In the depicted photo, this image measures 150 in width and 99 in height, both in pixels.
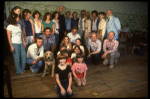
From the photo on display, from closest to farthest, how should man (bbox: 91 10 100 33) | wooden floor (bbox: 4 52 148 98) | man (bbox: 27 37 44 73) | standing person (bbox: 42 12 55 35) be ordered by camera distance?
wooden floor (bbox: 4 52 148 98)
man (bbox: 27 37 44 73)
standing person (bbox: 42 12 55 35)
man (bbox: 91 10 100 33)

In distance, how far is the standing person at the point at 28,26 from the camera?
306cm

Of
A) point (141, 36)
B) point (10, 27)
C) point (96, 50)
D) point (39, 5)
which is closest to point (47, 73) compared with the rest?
point (10, 27)

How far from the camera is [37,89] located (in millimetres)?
2166

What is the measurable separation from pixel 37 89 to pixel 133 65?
114 inches

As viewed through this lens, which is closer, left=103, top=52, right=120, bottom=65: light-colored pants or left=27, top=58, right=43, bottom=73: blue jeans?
left=27, top=58, right=43, bottom=73: blue jeans

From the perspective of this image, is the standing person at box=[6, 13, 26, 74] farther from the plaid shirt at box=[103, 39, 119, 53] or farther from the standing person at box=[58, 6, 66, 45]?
the plaid shirt at box=[103, 39, 119, 53]

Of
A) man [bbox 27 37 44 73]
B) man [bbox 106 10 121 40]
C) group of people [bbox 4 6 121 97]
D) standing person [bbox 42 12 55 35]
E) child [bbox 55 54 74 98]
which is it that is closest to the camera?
child [bbox 55 54 74 98]

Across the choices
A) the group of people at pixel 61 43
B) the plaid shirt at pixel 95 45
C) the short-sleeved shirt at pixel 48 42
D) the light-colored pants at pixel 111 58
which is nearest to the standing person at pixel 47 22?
the group of people at pixel 61 43

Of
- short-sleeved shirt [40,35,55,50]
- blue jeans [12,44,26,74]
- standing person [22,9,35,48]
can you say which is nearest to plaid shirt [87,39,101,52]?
short-sleeved shirt [40,35,55,50]

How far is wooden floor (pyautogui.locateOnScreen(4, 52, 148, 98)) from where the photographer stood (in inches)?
79.7

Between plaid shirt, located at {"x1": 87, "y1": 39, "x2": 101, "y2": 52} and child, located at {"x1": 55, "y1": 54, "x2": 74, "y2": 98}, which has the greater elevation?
plaid shirt, located at {"x1": 87, "y1": 39, "x2": 101, "y2": 52}

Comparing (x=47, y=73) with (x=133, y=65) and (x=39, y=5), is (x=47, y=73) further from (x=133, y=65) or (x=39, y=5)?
(x=39, y=5)

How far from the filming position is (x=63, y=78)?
6.61 ft

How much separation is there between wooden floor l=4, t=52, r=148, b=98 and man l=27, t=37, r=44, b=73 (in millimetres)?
185
